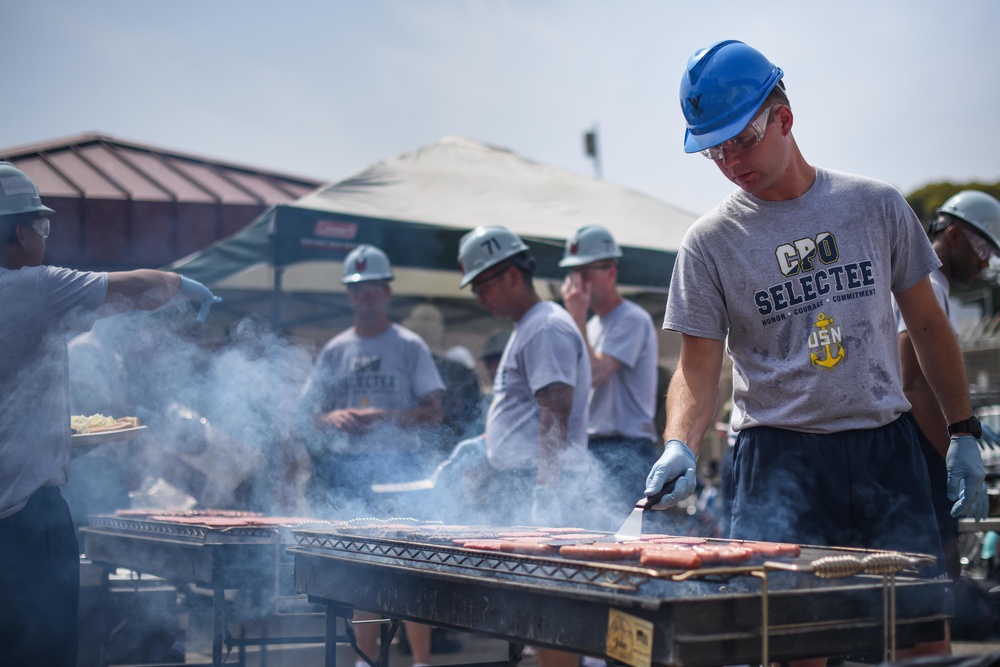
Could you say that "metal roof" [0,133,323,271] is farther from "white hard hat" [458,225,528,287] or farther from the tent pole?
"white hard hat" [458,225,528,287]

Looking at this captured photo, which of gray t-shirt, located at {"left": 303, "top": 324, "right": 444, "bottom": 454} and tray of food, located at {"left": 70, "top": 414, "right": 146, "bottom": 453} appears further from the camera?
gray t-shirt, located at {"left": 303, "top": 324, "right": 444, "bottom": 454}

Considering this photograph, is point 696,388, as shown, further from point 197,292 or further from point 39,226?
point 39,226

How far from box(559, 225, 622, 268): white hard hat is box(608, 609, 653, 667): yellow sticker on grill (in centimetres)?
387

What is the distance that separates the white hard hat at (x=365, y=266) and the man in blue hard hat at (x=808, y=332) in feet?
11.6

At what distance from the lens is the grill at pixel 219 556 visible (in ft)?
11.3

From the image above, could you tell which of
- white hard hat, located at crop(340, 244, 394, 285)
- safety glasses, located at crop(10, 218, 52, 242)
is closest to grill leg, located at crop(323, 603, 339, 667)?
safety glasses, located at crop(10, 218, 52, 242)

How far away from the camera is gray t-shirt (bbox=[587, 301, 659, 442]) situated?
5.00m

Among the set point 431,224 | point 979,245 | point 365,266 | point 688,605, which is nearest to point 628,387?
point 979,245

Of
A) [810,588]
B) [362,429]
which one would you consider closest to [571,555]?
[810,588]

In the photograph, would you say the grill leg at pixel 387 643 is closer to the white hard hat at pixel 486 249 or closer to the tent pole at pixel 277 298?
the white hard hat at pixel 486 249

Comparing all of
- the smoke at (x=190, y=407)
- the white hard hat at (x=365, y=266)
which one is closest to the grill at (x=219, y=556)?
the smoke at (x=190, y=407)

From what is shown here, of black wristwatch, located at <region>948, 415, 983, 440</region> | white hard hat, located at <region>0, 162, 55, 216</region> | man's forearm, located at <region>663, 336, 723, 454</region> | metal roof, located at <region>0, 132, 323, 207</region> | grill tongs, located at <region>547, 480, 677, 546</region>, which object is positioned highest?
metal roof, located at <region>0, 132, 323, 207</region>

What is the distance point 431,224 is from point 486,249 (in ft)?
8.49

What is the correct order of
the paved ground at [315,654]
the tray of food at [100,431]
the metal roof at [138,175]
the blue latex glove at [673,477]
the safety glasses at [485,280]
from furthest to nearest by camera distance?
the metal roof at [138,175] → the paved ground at [315,654] → the safety glasses at [485,280] → the tray of food at [100,431] → the blue latex glove at [673,477]
